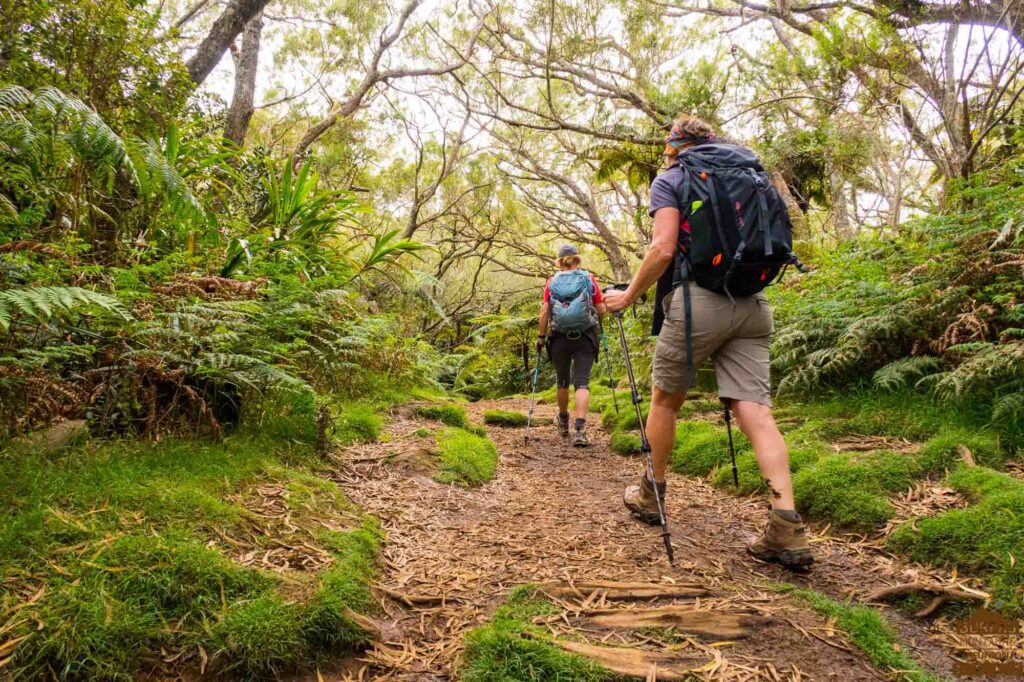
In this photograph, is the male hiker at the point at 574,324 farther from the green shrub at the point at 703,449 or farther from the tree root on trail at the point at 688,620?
the tree root on trail at the point at 688,620

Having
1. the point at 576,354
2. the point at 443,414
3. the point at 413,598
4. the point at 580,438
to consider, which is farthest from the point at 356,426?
the point at 576,354

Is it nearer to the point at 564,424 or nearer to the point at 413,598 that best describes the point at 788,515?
the point at 413,598

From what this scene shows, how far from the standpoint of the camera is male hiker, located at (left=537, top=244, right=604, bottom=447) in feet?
20.1

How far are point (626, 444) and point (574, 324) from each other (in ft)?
4.74

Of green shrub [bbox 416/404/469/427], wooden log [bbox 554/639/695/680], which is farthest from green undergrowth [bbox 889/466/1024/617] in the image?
green shrub [bbox 416/404/469/427]

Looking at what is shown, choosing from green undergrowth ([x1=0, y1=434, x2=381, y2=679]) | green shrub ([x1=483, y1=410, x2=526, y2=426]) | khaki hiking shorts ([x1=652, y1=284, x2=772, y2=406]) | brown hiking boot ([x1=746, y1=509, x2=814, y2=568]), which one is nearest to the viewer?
green undergrowth ([x1=0, y1=434, x2=381, y2=679])

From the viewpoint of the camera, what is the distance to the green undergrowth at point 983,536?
2.30 meters

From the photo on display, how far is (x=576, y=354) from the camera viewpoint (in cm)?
634

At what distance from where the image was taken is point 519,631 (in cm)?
195

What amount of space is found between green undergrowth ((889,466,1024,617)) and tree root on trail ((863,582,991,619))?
2.8 inches

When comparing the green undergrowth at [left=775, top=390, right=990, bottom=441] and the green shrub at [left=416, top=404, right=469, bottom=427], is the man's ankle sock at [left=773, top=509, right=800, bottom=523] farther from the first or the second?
the green shrub at [left=416, top=404, right=469, bottom=427]

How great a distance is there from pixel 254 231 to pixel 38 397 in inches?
124

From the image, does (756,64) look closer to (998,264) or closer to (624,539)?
(998,264)

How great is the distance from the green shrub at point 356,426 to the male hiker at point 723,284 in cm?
255
